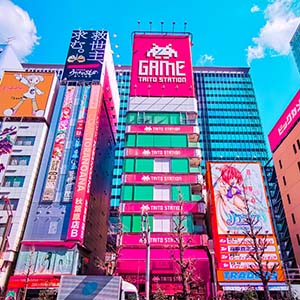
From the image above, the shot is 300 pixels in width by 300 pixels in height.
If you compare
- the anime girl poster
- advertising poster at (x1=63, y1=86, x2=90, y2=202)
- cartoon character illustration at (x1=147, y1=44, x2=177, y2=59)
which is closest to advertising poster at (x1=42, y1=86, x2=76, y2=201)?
advertising poster at (x1=63, y1=86, x2=90, y2=202)

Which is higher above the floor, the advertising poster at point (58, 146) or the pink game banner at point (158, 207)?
the advertising poster at point (58, 146)

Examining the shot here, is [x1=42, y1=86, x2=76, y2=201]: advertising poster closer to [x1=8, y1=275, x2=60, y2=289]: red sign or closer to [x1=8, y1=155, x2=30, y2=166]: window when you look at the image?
[x1=8, y1=155, x2=30, y2=166]: window

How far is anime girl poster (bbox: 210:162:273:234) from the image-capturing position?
104 ft

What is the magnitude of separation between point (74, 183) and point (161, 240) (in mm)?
14101

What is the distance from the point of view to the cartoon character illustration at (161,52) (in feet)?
157

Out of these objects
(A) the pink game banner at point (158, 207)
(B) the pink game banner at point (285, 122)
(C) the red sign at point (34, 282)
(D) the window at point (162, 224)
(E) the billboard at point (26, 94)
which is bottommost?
(C) the red sign at point (34, 282)

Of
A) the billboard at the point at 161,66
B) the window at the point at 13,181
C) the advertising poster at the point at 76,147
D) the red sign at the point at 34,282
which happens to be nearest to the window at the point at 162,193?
the advertising poster at the point at 76,147

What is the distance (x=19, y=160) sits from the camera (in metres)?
39.3

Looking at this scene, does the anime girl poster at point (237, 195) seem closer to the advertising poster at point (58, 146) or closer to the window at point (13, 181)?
the advertising poster at point (58, 146)

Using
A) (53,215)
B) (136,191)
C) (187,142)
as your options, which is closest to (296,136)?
(187,142)

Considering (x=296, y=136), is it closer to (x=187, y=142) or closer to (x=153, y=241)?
(x=187, y=142)

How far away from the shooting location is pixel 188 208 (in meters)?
32.8

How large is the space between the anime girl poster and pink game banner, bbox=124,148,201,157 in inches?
126

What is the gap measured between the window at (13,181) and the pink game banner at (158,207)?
49.9ft
